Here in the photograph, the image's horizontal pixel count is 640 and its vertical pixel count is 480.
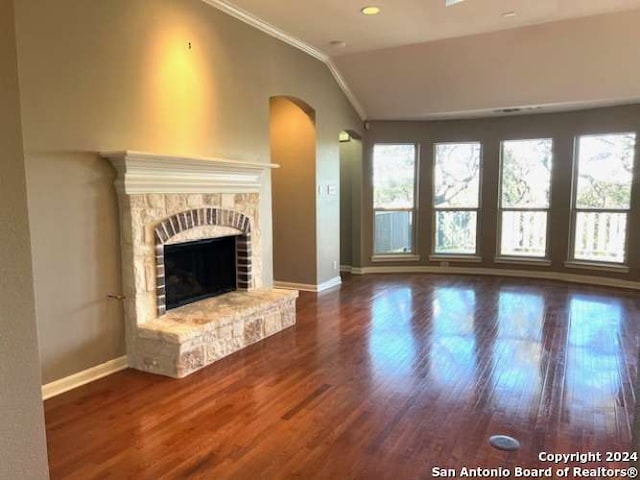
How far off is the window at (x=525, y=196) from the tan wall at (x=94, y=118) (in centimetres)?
502

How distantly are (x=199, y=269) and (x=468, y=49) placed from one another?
4130mm

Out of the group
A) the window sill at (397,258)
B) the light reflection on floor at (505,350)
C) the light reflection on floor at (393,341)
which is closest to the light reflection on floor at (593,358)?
the light reflection on floor at (505,350)

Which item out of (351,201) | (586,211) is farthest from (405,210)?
(586,211)

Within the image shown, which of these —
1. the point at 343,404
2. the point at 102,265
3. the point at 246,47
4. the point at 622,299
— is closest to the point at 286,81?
the point at 246,47

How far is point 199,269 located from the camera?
14.7 feet

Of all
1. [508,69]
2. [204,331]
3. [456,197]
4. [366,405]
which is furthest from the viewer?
[456,197]

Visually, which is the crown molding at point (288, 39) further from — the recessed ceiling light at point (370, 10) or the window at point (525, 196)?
the window at point (525, 196)

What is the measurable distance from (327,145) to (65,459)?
16.1ft

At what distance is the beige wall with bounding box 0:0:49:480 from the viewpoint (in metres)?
0.96

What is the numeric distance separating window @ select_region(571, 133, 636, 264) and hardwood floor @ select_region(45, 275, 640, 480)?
8.11ft

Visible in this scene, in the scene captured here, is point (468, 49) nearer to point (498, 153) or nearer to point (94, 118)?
point (498, 153)

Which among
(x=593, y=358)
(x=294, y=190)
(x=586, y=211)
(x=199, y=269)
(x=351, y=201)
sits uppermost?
(x=294, y=190)

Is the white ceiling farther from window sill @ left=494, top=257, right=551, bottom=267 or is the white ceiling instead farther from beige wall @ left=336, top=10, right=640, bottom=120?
window sill @ left=494, top=257, right=551, bottom=267

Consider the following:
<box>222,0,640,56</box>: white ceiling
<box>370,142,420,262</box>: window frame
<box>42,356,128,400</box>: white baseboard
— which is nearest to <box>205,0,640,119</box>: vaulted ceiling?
<box>222,0,640,56</box>: white ceiling
